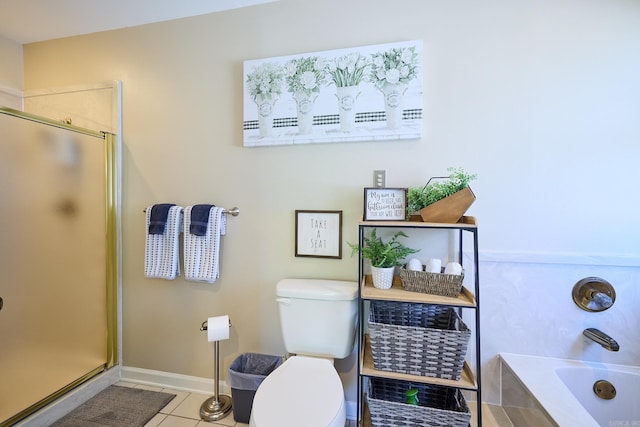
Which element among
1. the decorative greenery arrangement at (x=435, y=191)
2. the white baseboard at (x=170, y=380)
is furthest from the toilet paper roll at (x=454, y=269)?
the white baseboard at (x=170, y=380)

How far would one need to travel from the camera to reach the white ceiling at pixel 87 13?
1.60 meters

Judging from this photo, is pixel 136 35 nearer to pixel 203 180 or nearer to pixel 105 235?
pixel 203 180

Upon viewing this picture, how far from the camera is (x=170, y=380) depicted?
5.78 feet

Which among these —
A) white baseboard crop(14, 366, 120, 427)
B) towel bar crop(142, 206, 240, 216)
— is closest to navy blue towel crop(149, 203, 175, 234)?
towel bar crop(142, 206, 240, 216)

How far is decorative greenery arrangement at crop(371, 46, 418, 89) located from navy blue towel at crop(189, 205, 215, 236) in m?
1.19

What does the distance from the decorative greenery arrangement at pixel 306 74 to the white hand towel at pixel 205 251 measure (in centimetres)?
83

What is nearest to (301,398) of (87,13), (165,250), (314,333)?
(314,333)

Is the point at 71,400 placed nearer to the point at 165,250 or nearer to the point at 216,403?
the point at 216,403

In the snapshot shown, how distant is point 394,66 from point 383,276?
1075mm

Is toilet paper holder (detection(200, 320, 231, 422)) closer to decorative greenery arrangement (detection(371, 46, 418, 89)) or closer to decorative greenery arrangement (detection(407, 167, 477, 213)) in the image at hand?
decorative greenery arrangement (detection(407, 167, 477, 213))

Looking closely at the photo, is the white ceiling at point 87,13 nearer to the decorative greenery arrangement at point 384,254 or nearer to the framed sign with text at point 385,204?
the framed sign with text at point 385,204

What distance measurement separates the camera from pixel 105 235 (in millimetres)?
1790

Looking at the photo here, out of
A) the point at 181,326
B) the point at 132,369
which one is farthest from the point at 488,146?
the point at 132,369

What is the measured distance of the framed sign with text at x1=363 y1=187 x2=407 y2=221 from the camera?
1.35 m
